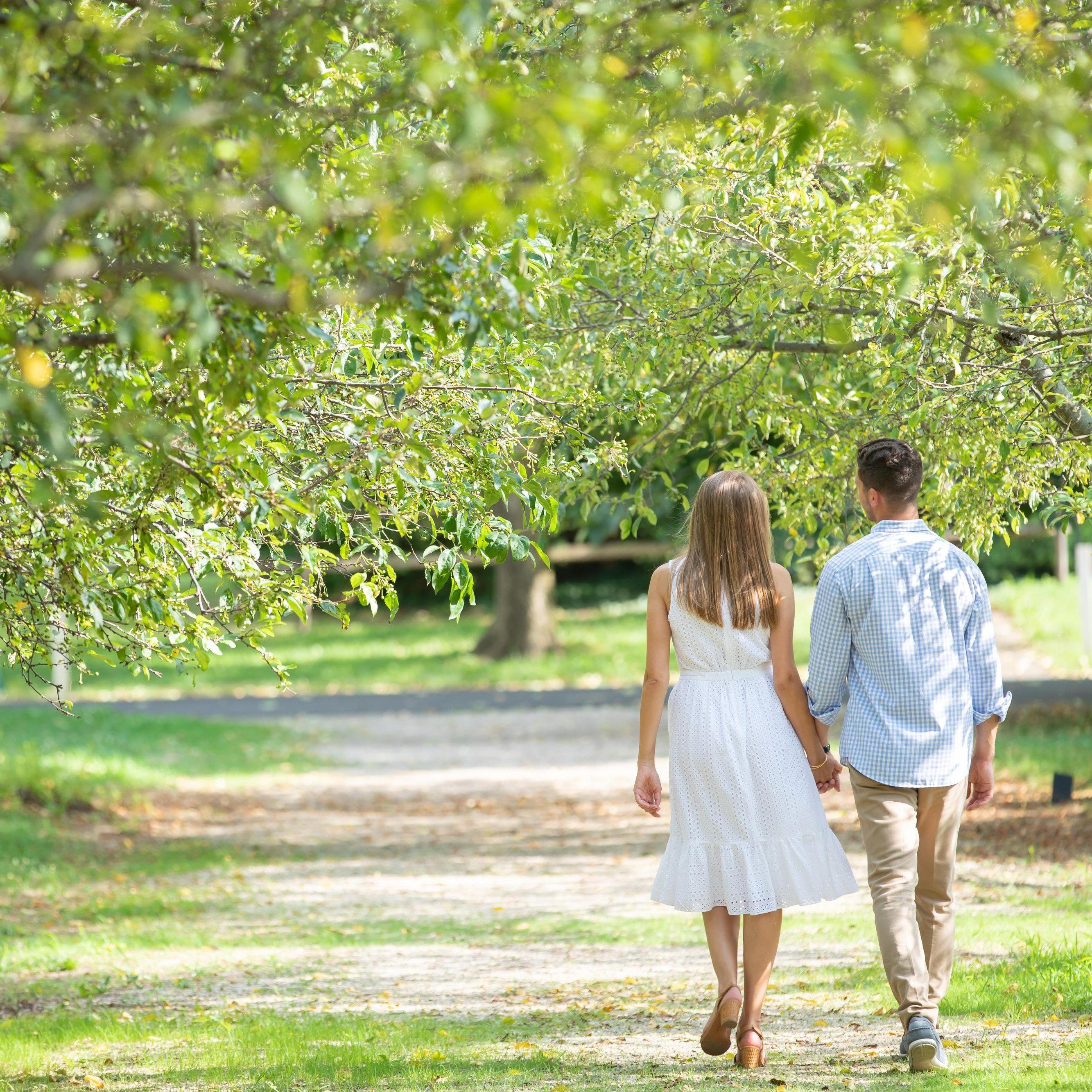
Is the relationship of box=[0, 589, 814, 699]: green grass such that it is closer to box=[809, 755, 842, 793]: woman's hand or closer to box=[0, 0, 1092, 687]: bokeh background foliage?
box=[0, 0, 1092, 687]: bokeh background foliage

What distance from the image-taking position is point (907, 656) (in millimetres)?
4188

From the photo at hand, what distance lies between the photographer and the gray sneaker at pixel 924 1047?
13.3ft

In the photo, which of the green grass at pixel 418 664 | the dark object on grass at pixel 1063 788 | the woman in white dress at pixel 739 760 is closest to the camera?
the woman in white dress at pixel 739 760

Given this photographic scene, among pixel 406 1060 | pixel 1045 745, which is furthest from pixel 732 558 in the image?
pixel 1045 745

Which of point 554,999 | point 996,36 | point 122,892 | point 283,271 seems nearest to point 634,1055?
point 554,999

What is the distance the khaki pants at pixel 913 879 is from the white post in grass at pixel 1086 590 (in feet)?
44.6

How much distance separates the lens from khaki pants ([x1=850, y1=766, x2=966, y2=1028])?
4109mm

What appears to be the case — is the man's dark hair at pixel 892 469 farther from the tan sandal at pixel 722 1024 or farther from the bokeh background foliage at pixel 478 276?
the tan sandal at pixel 722 1024

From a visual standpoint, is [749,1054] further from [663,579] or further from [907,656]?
[663,579]

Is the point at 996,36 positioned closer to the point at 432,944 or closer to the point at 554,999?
the point at 554,999

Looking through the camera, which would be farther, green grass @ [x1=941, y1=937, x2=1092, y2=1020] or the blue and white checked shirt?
green grass @ [x1=941, y1=937, x2=1092, y2=1020]

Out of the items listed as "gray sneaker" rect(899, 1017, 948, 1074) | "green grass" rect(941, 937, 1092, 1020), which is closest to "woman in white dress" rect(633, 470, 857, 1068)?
"gray sneaker" rect(899, 1017, 948, 1074)

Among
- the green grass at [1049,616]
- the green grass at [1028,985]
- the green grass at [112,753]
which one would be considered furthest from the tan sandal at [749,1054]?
the green grass at [1049,616]

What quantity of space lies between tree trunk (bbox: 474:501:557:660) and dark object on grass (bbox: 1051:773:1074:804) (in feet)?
38.8
